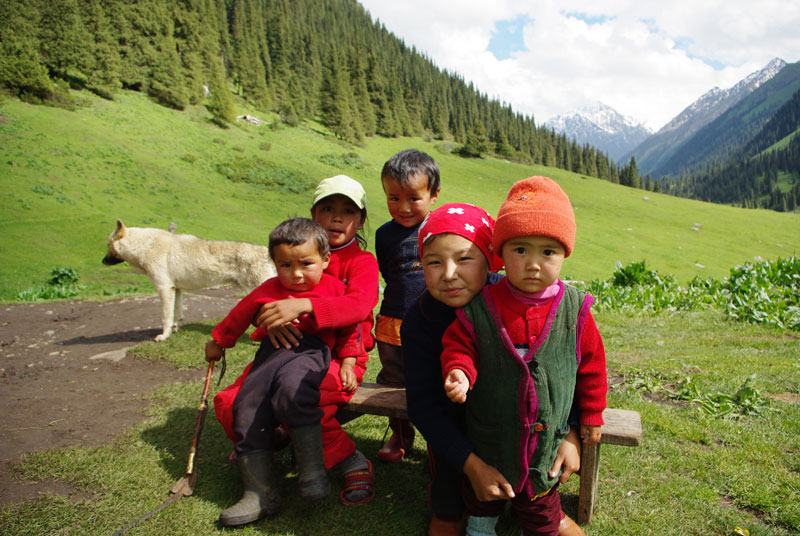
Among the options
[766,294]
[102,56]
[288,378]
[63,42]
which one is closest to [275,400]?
[288,378]

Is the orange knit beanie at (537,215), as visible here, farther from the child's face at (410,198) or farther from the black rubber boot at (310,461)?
the black rubber boot at (310,461)

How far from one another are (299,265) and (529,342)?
179 centimetres

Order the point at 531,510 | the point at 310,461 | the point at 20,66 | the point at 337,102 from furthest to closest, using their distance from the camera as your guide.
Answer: the point at 337,102 → the point at 20,66 → the point at 310,461 → the point at 531,510

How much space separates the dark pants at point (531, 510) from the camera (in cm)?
263

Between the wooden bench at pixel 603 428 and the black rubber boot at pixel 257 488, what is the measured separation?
69 cm

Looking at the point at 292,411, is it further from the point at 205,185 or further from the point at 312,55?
the point at 312,55

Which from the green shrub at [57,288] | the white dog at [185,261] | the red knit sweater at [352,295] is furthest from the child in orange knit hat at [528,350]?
the green shrub at [57,288]

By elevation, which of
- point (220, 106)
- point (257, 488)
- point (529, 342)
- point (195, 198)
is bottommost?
point (257, 488)

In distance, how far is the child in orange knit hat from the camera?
2.34 metres

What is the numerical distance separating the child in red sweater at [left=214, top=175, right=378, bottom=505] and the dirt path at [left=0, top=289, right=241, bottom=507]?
2051 millimetres

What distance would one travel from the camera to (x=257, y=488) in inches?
120

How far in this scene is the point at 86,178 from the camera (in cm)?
2262

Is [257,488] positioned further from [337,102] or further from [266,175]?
[337,102]

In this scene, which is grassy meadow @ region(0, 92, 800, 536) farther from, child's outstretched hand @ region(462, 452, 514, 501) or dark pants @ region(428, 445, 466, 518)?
child's outstretched hand @ region(462, 452, 514, 501)
